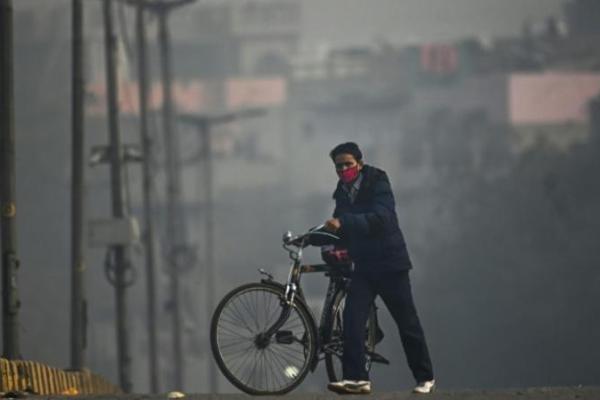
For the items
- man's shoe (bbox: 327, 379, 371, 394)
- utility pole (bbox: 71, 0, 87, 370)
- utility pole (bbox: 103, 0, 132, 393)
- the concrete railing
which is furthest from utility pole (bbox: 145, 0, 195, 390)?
man's shoe (bbox: 327, 379, 371, 394)

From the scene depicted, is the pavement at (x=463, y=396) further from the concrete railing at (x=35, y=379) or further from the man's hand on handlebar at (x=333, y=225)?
the concrete railing at (x=35, y=379)

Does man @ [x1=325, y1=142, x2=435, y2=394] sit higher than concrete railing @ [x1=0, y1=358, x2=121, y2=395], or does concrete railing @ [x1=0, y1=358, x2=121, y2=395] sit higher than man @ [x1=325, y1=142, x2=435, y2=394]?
man @ [x1=325, y1=142, x2=435, y2=394]

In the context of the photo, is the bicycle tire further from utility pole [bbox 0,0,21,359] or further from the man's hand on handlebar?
utility pole [bbox 0,0,21,359]

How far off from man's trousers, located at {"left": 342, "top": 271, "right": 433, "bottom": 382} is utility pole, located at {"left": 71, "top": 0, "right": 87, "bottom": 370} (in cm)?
1294

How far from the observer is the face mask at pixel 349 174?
987 centimetres

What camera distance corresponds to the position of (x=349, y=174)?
9.88 metres

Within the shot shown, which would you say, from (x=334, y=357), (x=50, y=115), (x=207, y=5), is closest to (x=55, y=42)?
(x=50, y=115)

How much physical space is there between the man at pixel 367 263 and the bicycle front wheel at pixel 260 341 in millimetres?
271

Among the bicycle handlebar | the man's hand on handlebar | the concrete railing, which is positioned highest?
the man's hand on handlebar

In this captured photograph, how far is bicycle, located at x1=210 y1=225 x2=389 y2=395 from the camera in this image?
9625 millimetres

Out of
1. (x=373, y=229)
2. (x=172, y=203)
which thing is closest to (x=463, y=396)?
(x=373, y=229)

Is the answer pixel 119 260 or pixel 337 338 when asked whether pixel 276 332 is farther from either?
pixel 119 260

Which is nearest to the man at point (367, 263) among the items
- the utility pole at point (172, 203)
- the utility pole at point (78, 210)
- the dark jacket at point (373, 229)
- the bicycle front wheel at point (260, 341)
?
the dark jacket at point (373, 229)

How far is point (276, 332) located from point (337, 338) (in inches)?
18.7
